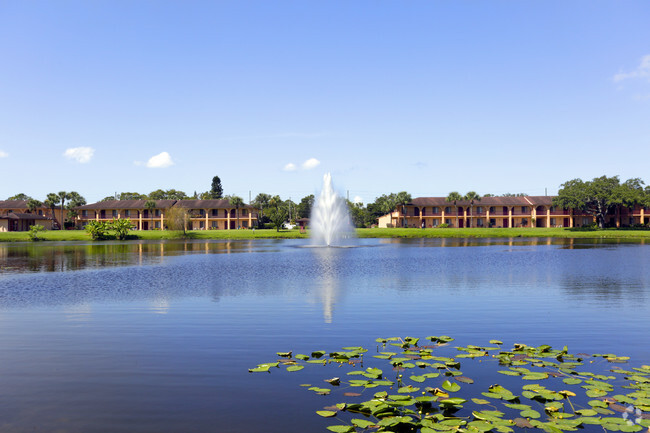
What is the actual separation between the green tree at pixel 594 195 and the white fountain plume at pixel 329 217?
6625 centimetres

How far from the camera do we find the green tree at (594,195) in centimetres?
11214

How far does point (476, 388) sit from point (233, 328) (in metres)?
9.13

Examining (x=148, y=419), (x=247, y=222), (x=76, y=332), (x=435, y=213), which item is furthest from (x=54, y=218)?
(x=148, y=419)

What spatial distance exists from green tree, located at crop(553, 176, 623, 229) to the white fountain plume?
66248 mm

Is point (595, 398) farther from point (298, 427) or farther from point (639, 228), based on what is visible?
point (639, 228)

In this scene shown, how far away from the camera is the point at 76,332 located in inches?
662

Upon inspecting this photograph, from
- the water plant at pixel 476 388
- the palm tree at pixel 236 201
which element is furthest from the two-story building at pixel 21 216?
the water plant at pixel 476 388

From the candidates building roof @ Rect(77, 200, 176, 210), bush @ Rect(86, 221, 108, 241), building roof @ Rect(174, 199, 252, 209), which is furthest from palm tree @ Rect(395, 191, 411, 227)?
bush @ Rect(86, 221, 108, 241)

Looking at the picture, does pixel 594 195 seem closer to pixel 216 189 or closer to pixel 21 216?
pixel 216 189

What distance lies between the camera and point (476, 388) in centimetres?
1048

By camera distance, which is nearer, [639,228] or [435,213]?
[639,228]

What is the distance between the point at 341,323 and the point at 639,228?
114951 mm

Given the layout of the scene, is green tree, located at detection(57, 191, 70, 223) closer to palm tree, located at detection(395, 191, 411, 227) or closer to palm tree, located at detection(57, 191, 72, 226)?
palm tree, located at detection(57, 191, 72, 226)

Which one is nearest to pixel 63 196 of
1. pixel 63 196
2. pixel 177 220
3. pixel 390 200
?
pixel 63 196
